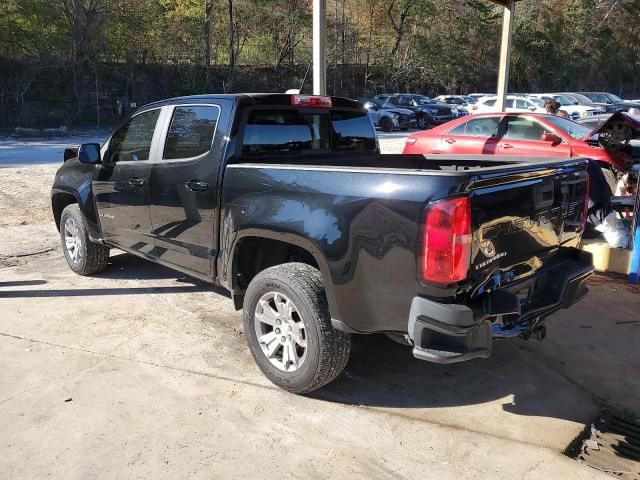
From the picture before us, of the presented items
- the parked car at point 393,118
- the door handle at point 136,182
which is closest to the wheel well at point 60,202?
the door handle at point 136,182

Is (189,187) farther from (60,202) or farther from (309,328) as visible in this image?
(60,202)

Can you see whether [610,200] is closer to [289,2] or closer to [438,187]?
[438,187]

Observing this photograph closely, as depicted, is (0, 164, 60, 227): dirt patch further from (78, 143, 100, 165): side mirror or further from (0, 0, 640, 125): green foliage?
(0, 0, 640, 125): green foliage

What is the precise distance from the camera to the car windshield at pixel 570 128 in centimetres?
957

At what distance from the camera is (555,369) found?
4105mm

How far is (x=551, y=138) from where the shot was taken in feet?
30.8

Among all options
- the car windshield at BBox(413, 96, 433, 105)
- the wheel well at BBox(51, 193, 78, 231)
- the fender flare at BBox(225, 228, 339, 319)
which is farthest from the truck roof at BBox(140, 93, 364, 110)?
the car windshield at BBox(413, 96, 433, 105)

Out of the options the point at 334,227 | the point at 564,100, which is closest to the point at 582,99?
the point at 564,100

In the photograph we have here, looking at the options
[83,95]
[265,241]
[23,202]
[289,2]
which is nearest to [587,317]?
[265,241]

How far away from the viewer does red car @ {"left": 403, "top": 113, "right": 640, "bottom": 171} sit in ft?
27.2

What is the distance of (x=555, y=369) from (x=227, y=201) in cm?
260

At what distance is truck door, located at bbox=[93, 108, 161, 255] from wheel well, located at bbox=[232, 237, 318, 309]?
1182 mm

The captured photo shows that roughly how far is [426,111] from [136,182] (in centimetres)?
2491

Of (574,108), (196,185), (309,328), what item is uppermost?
(574,108)
